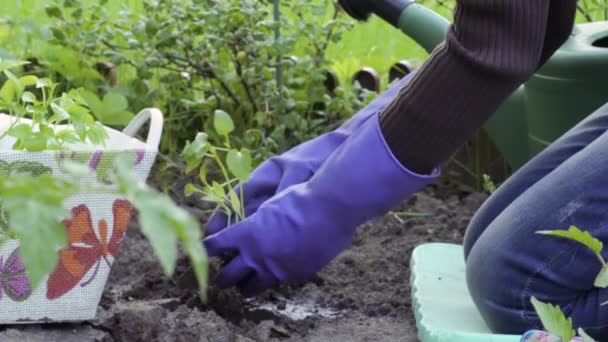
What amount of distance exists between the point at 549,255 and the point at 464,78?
1.00ft

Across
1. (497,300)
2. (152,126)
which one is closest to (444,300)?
(497,300)

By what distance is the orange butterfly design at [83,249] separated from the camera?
1559mm

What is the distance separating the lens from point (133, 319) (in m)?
1.65

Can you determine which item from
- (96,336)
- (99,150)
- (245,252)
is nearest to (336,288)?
(245,252)

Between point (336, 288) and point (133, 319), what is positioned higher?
point (133, 319)

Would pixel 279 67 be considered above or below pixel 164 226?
below

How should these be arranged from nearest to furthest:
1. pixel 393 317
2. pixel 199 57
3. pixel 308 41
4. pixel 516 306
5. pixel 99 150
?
pixel 99 150 < pixel 516 306 < pixel 393 317 < pixel 199 57 < pixel 308 41

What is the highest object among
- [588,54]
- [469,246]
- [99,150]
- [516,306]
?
[99,150]

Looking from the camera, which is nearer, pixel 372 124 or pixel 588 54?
pixel 372 124

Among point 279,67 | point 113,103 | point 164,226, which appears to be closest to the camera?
point 164,226

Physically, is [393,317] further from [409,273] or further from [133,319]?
[133,319]

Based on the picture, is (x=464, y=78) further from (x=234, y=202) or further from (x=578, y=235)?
(x=578, y=235)

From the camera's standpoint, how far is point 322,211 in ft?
5.17

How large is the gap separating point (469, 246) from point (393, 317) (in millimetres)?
208
